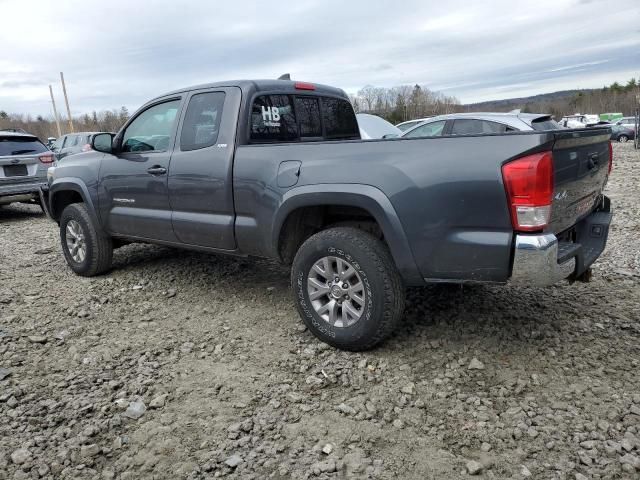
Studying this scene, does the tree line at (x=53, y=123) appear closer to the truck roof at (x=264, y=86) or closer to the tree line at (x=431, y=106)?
the tree line at (x=431, y=106)

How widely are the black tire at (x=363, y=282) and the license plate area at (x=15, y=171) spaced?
8450 mm

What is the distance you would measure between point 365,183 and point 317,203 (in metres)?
0.40

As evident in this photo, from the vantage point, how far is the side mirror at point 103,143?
496 centimetres

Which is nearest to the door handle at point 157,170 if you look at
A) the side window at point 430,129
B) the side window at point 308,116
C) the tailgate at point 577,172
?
the side window at point 308,116

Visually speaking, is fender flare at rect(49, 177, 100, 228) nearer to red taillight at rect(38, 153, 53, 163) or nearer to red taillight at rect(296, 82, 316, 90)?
red taillight at rect(296, 82, 316, 90)

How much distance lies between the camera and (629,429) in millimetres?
2607

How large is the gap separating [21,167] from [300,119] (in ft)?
25.4

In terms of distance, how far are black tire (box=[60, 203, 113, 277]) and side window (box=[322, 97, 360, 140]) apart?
103 inches

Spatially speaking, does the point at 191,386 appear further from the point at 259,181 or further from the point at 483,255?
the point at 483,255

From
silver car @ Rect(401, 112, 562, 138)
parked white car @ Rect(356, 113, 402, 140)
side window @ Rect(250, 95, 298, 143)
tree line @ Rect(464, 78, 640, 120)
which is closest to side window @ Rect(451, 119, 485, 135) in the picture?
silver car @ Rect(401, 112, 562, 138)

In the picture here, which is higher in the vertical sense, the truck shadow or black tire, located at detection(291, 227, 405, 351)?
black tire, located at detection(291, 227, 405, 351)

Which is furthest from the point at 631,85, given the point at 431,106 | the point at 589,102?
the point at 431,106

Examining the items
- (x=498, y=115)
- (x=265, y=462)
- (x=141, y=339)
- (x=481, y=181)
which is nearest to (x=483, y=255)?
(x=481, y=181)

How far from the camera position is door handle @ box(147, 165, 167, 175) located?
4455mm
